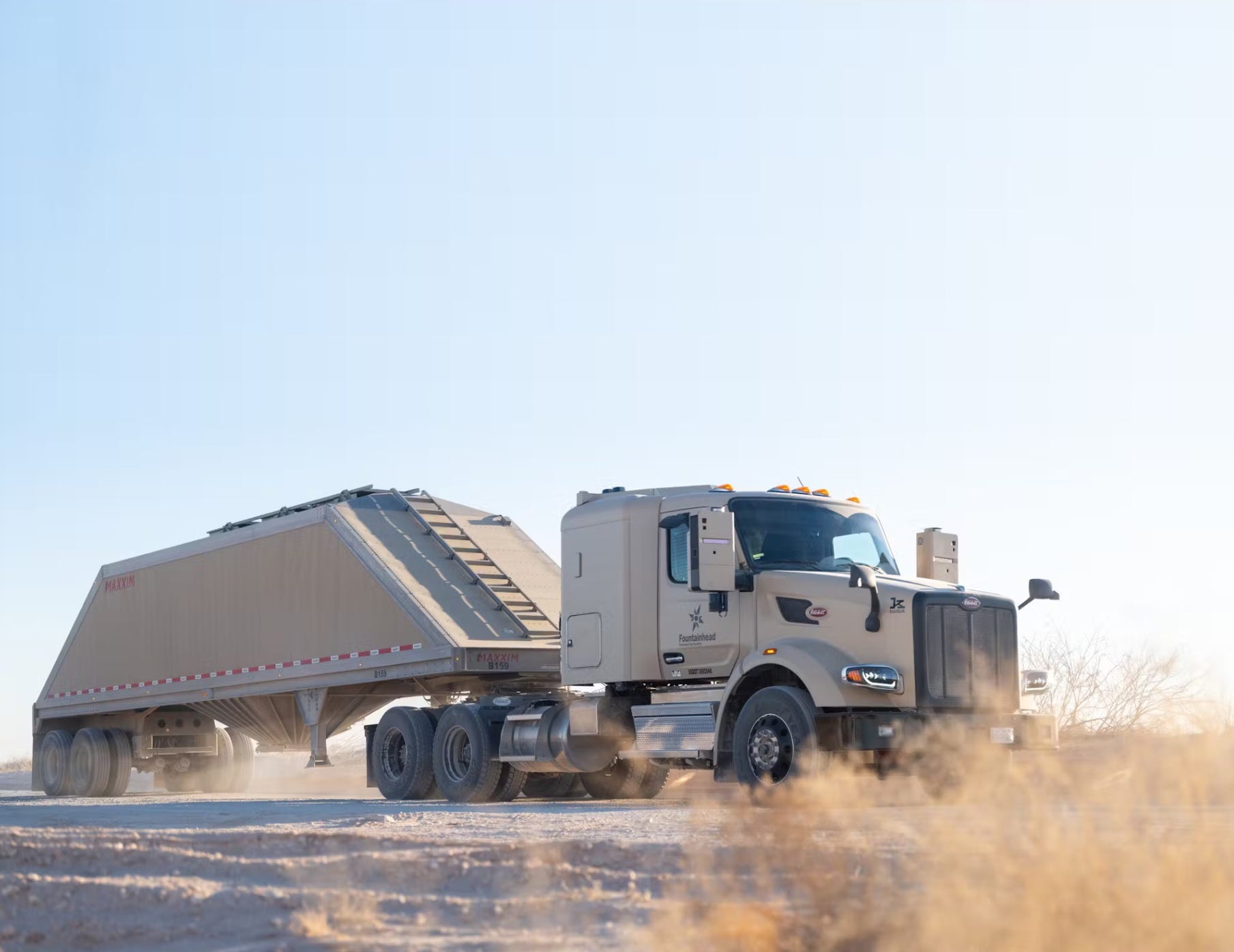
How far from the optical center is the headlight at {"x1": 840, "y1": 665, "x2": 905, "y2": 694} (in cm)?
1274

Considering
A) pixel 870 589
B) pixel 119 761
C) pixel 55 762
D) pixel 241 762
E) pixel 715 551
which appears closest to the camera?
pixel 870 589

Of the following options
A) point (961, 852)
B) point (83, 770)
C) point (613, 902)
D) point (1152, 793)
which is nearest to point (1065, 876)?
point (961, 852)

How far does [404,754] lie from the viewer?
17.1 m

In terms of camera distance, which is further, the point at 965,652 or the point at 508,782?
the point at 508,782

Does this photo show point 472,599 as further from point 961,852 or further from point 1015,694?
point 961,852

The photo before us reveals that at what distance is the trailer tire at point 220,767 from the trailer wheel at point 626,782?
352 inches

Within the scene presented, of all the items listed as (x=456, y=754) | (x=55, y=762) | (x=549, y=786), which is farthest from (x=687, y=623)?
(x=55, y=762)

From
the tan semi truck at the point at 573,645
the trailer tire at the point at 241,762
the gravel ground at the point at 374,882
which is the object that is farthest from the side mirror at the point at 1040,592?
the trailer tire at the point at 241,762

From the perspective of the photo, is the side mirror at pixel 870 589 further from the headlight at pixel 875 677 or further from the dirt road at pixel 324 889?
the dirt road at pixel 324 889

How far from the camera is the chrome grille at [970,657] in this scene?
1304 cm

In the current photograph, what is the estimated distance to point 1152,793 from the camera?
46.9 ft

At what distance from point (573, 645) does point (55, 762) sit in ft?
39.8

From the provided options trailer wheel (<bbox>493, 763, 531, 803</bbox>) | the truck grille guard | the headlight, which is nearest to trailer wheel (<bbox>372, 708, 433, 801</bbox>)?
trailer wheel (<bbox>493, 763, 531, 803</bbox>)

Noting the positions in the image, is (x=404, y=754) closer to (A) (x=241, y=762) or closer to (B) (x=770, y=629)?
(B) (x=770, y=629)
